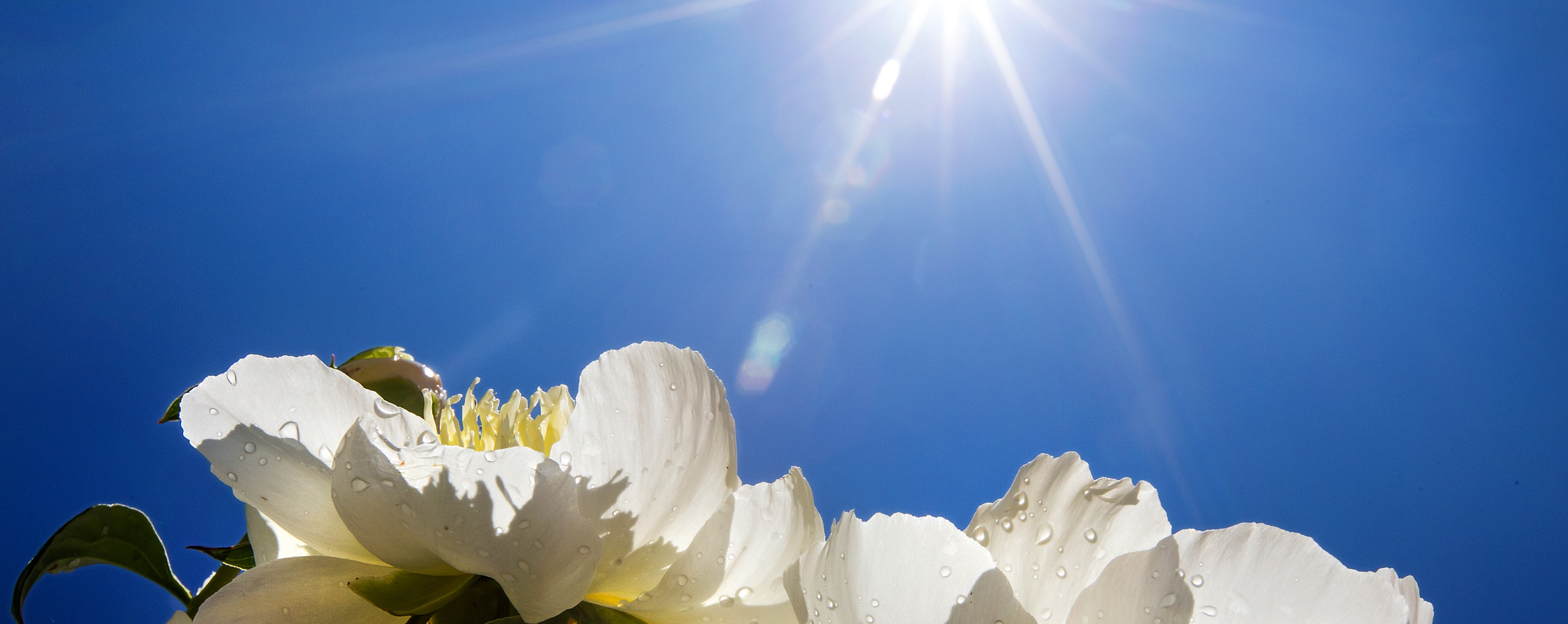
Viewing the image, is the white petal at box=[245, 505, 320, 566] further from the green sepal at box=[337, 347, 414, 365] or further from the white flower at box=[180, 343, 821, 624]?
the green sepal at box=[337, 347, 414, 365]

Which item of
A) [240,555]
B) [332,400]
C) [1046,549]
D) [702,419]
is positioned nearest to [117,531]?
[240,555]

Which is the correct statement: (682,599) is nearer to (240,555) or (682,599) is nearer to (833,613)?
(833,613)

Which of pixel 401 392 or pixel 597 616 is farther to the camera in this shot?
pixel 401 392

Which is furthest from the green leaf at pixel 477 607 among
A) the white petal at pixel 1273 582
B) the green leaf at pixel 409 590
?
the white petal at pixel 1273 582

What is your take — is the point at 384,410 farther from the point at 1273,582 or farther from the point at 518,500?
the point at 1273,582

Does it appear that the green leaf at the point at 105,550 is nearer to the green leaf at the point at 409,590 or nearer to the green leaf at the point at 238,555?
the green leaf at the point at 238,555

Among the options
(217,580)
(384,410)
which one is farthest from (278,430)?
(217,580)

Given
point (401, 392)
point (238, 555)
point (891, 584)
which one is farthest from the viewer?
point (401, 392)
